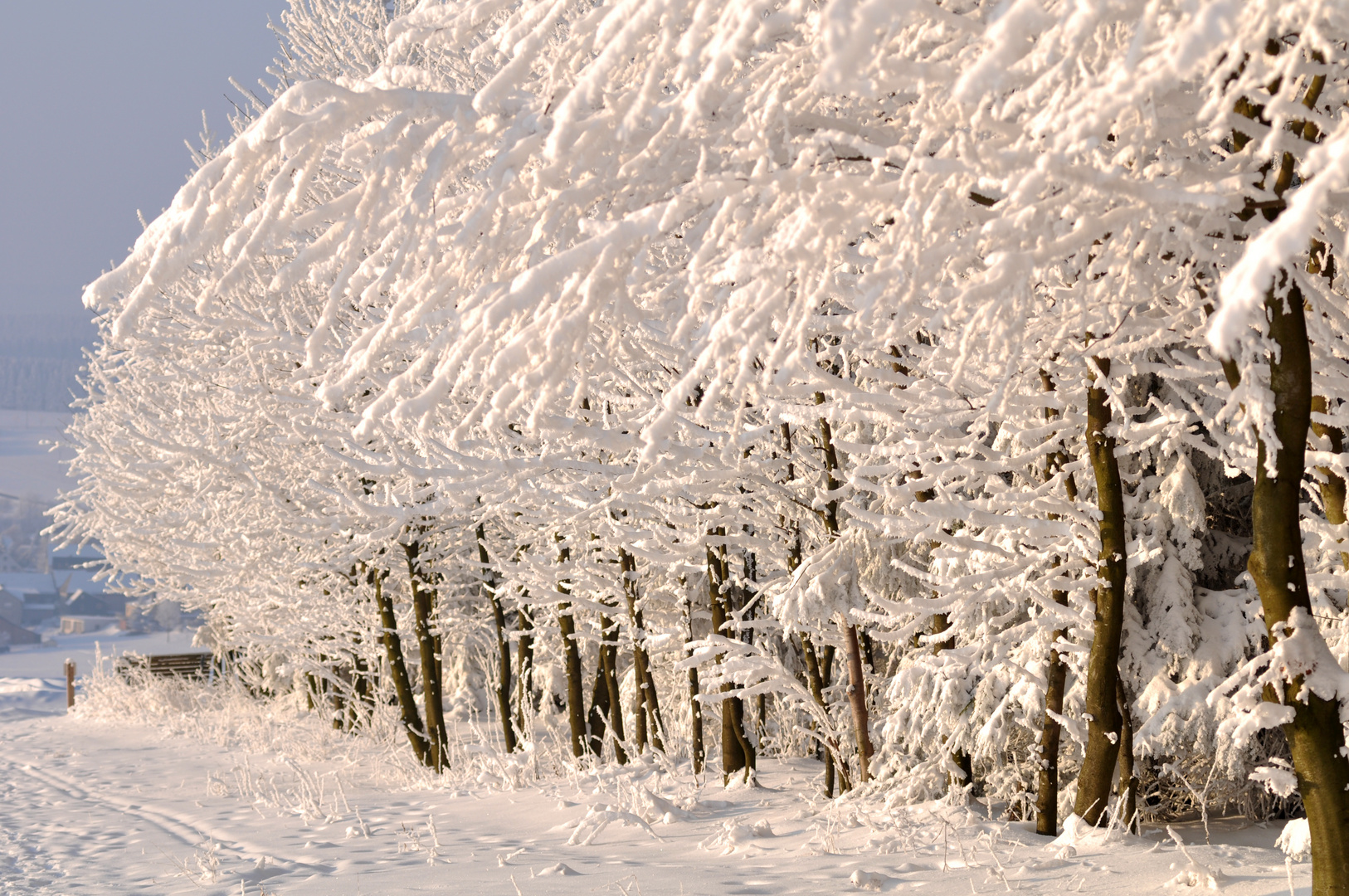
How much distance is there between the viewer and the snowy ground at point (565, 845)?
15.6 ft

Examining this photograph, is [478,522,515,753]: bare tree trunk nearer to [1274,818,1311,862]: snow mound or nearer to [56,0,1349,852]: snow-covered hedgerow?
[56,0,1349,852]: snow-covered hedgerow

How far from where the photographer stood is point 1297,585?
3.29 meters

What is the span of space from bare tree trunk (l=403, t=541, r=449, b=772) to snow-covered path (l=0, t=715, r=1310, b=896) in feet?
4.06

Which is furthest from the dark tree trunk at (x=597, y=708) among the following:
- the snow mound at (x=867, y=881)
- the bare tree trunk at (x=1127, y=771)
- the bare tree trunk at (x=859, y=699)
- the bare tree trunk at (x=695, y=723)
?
the snow mound at (x=867, y=881)

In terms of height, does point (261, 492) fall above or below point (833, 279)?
above

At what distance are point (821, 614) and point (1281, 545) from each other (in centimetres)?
358

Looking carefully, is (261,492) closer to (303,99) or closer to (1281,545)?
(303,99)

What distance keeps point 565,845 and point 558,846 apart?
0.05 m

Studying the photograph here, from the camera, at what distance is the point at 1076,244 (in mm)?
2525

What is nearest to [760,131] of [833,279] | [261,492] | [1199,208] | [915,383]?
[833,279]

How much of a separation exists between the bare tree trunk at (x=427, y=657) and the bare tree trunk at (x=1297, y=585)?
9.83 meters

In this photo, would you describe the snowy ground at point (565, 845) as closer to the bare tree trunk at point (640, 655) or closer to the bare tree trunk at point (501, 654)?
the bare tree trunk at point (640, 655)

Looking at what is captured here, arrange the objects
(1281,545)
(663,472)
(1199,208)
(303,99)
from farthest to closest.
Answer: (663,472) → (1281,545) → (1199,208) → (303,99)

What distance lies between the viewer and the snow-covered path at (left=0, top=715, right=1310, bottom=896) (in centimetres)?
477
